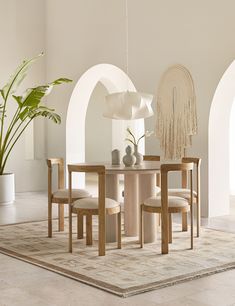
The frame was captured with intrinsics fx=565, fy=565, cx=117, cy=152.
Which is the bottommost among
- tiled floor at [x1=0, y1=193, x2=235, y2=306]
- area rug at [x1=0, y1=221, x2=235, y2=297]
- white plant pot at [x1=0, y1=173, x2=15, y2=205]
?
tiled floor at [x1=0, y1=193, x2=235, y2=306]

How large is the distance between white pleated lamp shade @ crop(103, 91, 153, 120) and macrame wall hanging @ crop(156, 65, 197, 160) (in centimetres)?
186

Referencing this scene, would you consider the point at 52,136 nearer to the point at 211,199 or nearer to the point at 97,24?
the point at 97,24

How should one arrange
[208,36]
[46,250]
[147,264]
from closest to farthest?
[147,264]
[46,250]
[208,36]

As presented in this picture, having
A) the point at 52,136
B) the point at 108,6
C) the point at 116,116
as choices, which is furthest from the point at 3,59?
the point at 116,116

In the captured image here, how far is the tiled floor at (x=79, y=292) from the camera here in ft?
11.6

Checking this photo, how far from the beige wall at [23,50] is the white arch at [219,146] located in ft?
12.6

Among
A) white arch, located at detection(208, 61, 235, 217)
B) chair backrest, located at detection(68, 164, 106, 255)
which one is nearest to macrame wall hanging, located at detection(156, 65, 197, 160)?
white arch, located at detection(208, 61, 235, 217)

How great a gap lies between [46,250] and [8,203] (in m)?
3.38

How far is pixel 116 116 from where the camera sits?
532 centimetres

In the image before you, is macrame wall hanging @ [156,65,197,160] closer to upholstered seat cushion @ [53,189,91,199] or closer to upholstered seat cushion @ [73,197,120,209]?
upholstered seat cushion @ [53,189,91,199]

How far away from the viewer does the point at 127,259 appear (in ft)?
15.3

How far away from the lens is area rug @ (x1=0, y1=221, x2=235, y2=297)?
13.1 feet

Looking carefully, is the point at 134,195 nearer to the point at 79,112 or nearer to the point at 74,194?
the point at 74,194

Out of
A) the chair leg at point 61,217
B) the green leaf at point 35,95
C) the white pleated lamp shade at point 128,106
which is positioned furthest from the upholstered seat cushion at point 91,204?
the green leaf at point 35,95
